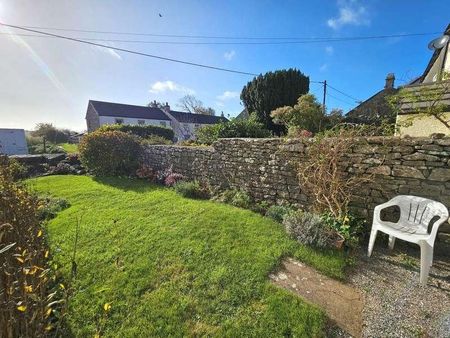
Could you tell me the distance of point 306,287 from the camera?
298 centimetres

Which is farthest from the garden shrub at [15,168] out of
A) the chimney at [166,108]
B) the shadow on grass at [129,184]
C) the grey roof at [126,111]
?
the chimney at [166,108]

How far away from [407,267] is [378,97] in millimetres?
18863

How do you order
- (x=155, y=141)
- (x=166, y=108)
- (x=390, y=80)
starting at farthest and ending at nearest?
1. (x=166, y=108)
2. (x=390, y=80)
3. (x=155, y=141)

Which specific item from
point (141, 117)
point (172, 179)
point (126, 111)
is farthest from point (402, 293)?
point (126, 111)

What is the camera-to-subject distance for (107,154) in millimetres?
9703

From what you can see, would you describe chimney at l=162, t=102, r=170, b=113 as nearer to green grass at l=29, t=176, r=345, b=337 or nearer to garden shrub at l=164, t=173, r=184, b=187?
garden shrub at l=164, t=173, r=184, b=187

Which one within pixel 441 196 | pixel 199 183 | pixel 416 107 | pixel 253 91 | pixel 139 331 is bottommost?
pixel 139 331

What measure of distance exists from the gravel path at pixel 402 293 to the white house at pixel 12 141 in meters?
22.3

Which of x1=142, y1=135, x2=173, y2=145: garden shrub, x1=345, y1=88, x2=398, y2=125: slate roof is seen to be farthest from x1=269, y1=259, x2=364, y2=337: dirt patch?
x1=345, y1=88, x2=398, y2=125: slate roof

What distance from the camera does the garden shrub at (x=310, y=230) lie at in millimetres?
3871

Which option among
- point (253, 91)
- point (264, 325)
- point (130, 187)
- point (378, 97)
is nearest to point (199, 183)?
point (130, 187)

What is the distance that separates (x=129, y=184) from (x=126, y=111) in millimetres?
31240

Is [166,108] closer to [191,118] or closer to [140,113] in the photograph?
[140,113]

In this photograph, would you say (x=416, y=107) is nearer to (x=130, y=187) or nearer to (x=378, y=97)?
(x=130, y=187)
